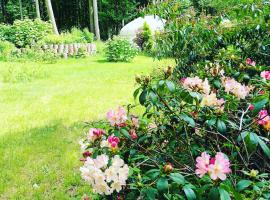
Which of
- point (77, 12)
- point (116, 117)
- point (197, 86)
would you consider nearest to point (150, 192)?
point (116, 117)

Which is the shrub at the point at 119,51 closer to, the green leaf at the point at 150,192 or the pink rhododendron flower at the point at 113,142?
the pink rhododendron flower at the point at 113,142

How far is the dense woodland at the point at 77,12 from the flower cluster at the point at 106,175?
2926 cm

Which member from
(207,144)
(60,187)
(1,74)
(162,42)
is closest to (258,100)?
(207,144)

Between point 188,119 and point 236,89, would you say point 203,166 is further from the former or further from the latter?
point 236,89

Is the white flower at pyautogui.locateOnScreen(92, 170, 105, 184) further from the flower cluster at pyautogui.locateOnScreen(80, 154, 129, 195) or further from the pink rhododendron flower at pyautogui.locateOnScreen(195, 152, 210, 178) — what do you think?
the pink rhododendron flower at pyautogui.locateOnScreen(195, 152, 210, 178)

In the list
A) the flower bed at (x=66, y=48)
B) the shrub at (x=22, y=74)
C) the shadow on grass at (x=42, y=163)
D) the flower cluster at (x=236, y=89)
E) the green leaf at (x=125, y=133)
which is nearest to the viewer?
the green leaf at (x=125, y=133)

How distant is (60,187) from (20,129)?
213cm

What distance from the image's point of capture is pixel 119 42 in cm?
1390

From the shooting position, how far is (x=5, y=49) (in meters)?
14.2

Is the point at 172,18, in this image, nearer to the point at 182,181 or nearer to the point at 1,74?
the point at 182,181

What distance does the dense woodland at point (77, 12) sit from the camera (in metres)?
31.9

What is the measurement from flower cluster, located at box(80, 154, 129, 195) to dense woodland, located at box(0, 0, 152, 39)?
29263 mm

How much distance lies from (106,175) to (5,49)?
13682mm

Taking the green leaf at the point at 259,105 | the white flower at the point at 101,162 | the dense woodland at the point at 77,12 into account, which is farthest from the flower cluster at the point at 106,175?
the dense woodland at the point at 77,12
